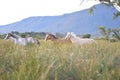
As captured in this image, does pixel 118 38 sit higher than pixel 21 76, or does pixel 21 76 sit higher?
pixel 21 76

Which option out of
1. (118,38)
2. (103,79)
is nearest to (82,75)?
(103,79)

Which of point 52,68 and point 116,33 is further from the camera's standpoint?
point 116,33

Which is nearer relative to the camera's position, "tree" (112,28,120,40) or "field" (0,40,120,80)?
"field" (0,40,120,80)

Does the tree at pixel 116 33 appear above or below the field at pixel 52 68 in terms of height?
below

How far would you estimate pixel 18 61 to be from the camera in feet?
18.3

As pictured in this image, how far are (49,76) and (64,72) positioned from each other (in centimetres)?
35

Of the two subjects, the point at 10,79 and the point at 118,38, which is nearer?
the point at 10,79

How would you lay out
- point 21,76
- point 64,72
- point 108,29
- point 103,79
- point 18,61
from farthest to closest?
1. point 108,29
2. point 18,61
3. point 64,72
4. point 103,79
5. point 21,76

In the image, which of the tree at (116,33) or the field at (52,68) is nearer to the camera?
the field at (52,68)

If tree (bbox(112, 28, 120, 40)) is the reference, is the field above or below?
above

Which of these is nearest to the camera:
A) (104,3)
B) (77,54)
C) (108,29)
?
(77,54)

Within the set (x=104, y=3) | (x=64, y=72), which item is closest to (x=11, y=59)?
(x=64, y=72)

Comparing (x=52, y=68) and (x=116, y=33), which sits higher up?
(x=52, y=68)

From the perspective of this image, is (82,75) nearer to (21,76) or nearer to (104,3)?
(21,76)
